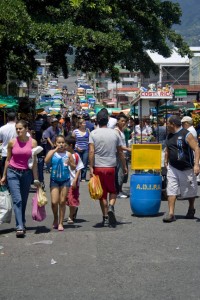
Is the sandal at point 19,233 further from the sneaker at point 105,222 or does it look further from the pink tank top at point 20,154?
the sneaker at point 105,222

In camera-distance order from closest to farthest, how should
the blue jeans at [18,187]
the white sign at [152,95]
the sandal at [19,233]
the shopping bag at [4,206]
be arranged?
the sandal at [19,233] → the blue jeans at [18,187] → the shopping bag at [4,206] → the white sign at [152,95]

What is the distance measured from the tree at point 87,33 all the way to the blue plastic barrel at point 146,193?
10.5 meters

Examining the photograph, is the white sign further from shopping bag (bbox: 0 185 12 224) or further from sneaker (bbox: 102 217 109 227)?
shopping bag (bbox: 0 185 12 224)

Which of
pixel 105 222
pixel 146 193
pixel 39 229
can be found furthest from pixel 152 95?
pixel 39 229

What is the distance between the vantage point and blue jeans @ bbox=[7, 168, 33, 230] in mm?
9789

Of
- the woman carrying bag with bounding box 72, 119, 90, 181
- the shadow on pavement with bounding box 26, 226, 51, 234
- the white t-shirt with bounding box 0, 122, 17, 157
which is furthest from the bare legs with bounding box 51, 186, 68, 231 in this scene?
the woman carrying bag with bounding box 72, 119, 90, 181

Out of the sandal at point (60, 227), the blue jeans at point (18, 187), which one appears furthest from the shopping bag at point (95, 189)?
the blue jeans at point (18, 187)

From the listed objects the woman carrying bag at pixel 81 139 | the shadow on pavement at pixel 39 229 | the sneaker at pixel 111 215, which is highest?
the woman carrying bag at pixel 81 139

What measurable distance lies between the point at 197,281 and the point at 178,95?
127 feet

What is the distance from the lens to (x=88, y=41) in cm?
2281

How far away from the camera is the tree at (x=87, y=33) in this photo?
70.7 feet

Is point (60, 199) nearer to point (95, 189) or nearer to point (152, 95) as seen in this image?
point (95, 189)

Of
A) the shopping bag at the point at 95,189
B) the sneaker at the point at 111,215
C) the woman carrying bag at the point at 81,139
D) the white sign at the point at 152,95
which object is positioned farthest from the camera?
the woman carrying bag at the point at 81,139

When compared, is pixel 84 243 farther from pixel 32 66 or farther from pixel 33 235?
pixel 32 66
